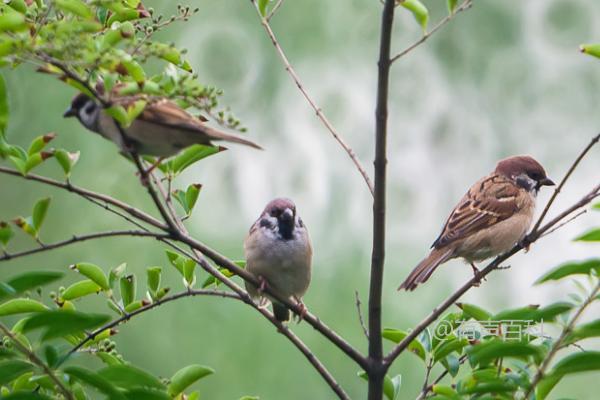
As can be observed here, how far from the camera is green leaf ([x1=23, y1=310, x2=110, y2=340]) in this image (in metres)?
1.78

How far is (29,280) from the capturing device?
1796 mm

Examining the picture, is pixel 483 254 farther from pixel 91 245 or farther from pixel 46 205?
pixel 91 245

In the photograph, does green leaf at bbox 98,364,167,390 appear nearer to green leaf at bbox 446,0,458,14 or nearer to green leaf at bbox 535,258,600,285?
green leaf at bbox 535,258,600,285

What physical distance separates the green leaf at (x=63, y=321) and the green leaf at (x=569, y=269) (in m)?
0.91

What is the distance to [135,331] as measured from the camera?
7371 millimetres

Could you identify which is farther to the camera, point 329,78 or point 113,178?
point 329,78

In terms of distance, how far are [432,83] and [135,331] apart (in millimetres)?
6175

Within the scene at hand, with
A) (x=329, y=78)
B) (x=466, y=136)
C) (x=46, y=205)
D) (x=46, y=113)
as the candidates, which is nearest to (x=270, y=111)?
(x=329, y=78)

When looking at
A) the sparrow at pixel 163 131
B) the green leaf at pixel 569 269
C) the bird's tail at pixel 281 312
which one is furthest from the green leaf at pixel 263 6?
the green leaf at pixel 569 269

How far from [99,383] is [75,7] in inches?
37.3

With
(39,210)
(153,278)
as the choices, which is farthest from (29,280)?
(153,278)

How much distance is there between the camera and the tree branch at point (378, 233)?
2.33 metres

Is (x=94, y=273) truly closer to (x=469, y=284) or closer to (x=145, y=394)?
(x=145, y=394)

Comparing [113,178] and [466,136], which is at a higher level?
[466,136]
